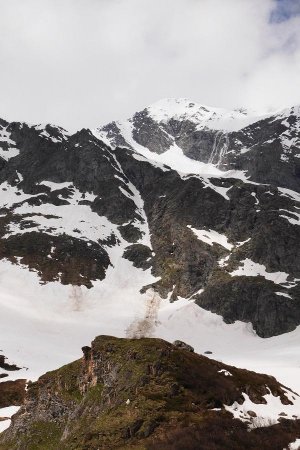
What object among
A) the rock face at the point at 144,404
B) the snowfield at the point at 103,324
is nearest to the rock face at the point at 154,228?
the snowfield at the point at 103,324

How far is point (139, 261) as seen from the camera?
133 m

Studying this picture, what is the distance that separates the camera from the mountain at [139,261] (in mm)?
92938

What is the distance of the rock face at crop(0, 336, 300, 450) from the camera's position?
19328 millimetres

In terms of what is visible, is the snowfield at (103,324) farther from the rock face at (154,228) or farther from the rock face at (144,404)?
the rock face at (144,404)

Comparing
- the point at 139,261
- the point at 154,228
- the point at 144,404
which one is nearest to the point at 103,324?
the point at 139,261

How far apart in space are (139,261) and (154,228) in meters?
21.5

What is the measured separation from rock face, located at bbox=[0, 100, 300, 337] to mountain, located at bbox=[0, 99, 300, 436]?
41 cm

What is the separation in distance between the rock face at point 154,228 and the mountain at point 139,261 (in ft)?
1.34

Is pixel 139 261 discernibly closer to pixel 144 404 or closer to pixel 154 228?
pixel 154 228

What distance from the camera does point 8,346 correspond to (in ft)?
267

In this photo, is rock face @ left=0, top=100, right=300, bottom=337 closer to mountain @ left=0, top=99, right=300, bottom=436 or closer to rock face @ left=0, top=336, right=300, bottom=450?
mountain @ left=0, top=99, right=300, bottom=436

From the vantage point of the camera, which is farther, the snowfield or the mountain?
the mountain

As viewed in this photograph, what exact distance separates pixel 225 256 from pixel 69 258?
43.0 metres

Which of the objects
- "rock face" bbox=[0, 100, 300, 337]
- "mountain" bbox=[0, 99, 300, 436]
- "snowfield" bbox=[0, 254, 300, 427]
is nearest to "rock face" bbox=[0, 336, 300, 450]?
"mountain" bbox=[0, 99, 300, 436]
